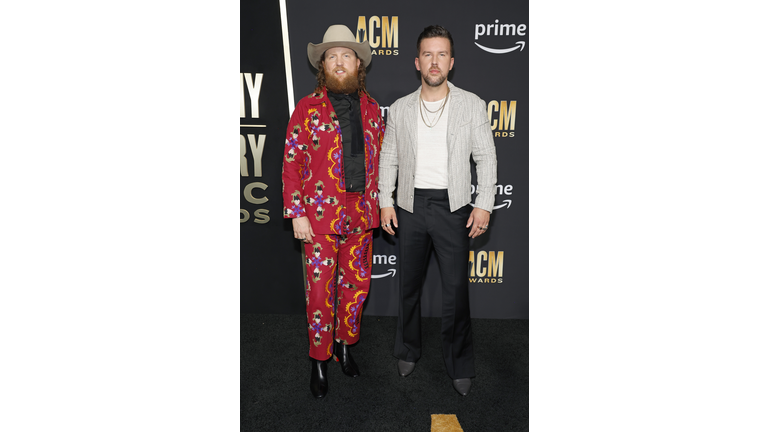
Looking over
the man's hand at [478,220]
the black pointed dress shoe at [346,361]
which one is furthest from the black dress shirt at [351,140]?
the black pointed dress shoe at [346,361]

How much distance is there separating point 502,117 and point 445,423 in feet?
7.42

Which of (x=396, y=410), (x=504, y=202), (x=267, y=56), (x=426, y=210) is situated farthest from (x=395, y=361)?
(x=267, y=56)

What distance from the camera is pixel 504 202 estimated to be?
3010mm

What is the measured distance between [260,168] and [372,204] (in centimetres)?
134

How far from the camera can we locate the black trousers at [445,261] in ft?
7.01

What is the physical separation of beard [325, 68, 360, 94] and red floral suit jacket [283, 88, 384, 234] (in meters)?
0.07

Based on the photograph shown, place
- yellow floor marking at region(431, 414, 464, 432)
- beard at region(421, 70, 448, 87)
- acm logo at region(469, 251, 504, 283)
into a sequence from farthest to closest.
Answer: acm logo at region(469, 251, 504, 283) → beard at region(421, 70, 448, 87) → yellow floor marking at region(431, 414, 464, 432)

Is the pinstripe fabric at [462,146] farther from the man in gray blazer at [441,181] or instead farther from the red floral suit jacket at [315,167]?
the red floral suit jacket at [315,167]

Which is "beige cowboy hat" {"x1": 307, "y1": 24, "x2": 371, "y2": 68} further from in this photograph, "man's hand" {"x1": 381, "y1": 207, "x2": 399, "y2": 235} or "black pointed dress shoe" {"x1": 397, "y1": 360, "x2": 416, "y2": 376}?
"black pointed dress shoe" {"x1": 397, "y1": 360, "x2": 416, "y2": 376}

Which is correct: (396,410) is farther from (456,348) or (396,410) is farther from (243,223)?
(243,223)

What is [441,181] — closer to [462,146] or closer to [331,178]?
[462,146]

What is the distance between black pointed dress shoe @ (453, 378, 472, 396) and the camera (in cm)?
213

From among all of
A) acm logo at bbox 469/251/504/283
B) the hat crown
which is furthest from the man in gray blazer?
acm logo at bbox 469/251/504/283

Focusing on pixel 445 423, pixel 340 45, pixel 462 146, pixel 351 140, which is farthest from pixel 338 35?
pixel 445 423
